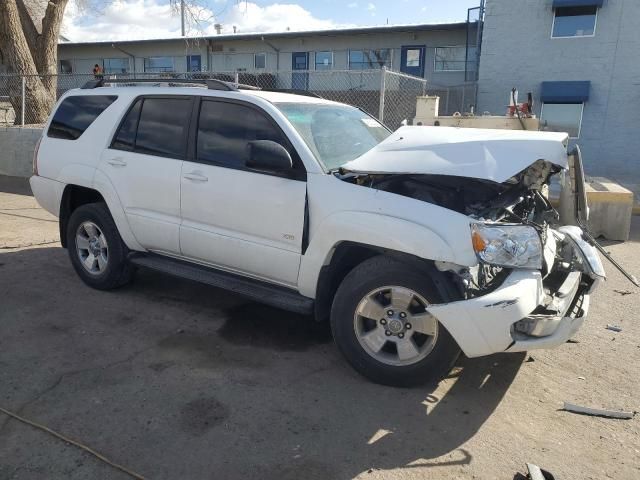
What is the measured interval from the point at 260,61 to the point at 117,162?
911 inches

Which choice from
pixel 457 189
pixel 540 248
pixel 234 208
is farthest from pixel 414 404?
A: pixel 234 208

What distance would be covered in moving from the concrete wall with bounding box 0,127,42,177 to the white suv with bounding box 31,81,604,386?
8.57m

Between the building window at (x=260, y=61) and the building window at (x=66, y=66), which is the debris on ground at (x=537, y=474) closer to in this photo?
the building window at (x=260, y=61)

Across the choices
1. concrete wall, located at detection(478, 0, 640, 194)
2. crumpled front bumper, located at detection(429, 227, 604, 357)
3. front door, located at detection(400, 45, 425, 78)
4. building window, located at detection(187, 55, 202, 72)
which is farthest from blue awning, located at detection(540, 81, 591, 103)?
building window, located at detection(187, 55, 202, 72)

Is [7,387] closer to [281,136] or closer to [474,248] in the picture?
[281,136]

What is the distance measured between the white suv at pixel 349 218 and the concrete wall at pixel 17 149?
857cm

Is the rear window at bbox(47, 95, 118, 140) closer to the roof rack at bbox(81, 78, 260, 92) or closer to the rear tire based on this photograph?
the roof rack at bbox(81, 78, 260, 92)

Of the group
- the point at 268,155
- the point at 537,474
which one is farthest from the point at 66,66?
the point at 537,474

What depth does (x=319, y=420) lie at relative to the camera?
3123mm

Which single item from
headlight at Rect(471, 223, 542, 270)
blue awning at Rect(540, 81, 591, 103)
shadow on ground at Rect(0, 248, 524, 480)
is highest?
blue awning at Rect(540, 81, 591, 103)

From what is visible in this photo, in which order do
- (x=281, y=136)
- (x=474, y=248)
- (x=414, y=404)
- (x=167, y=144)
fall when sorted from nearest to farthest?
(x=474, y=248) < (x=414, y=404) < (x=281, y=136) < (x=167, y=144)

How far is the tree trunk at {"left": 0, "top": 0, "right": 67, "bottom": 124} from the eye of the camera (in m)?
13.0

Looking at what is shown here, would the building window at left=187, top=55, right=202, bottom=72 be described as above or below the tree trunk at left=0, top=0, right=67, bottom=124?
above

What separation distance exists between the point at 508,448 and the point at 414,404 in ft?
2.00
